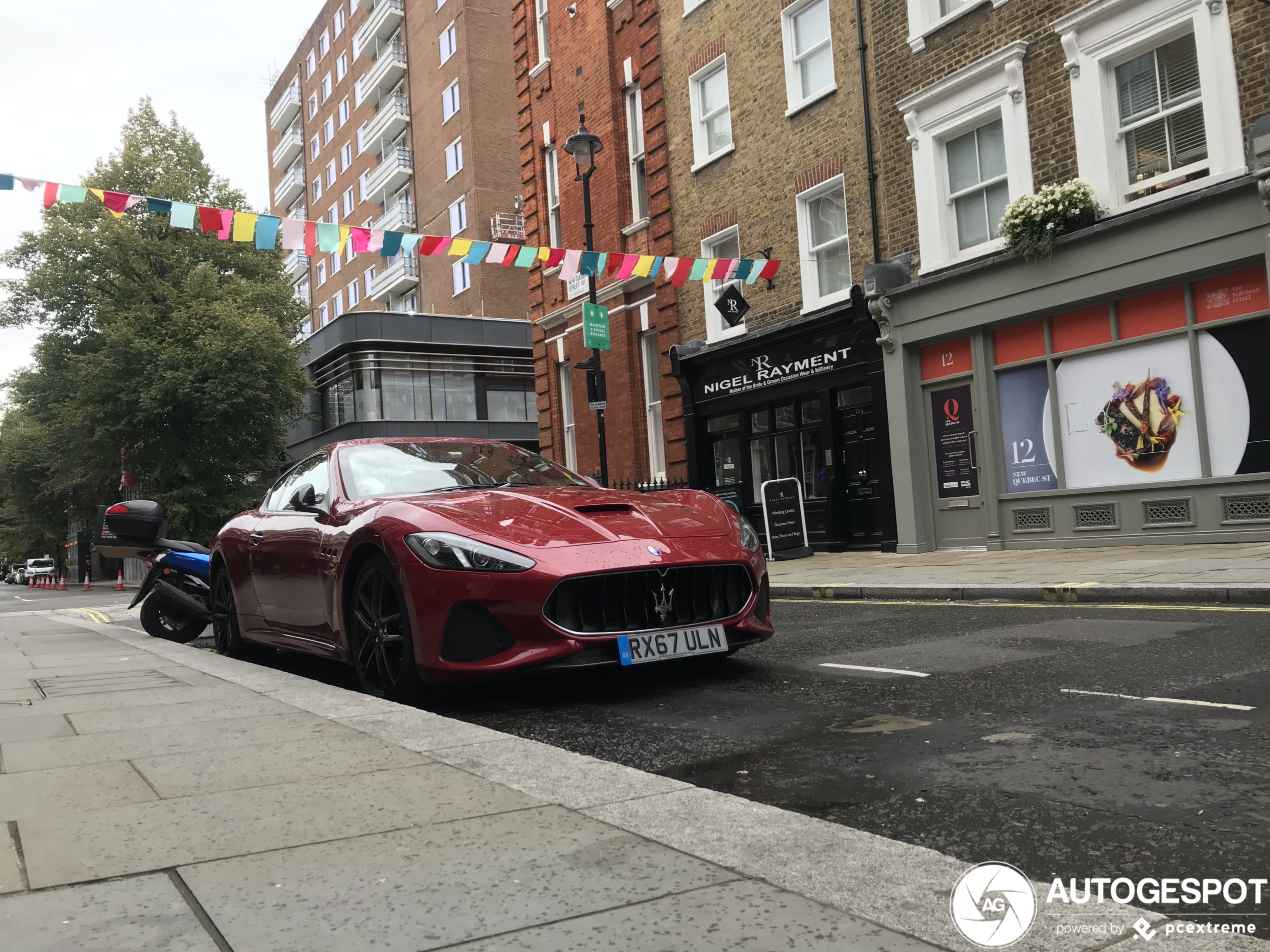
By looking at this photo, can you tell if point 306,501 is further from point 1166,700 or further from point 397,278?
point 397,278

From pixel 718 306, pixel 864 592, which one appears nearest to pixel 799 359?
pixel 718 306

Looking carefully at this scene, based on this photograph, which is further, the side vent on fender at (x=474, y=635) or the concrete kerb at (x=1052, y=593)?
the concrete kerb at (x=1052, y=593)

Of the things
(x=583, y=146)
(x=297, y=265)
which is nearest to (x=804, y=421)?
(x=583, y=146)

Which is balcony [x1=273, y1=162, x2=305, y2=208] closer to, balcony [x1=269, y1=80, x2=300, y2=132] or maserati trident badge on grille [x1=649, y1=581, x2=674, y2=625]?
balcony [x1=269, y1=80, x2=300, y2=132]

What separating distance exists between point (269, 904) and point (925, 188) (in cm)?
1451

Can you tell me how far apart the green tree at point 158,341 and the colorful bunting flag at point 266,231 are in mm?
19382

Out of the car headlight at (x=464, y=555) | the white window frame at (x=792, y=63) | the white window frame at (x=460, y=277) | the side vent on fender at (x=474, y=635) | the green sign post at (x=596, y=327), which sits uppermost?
the white window frame at (x=460, y=277)

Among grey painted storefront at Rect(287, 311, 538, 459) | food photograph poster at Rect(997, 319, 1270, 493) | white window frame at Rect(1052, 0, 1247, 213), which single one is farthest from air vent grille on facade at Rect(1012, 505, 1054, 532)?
grey painted storefront at Rect(287, 311, 538, 459)

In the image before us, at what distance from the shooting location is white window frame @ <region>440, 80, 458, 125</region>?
4222 centimetres

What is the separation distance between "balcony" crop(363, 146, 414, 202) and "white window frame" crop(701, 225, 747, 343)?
29980mm

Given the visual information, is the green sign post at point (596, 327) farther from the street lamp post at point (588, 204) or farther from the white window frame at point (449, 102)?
the white window frame at point (449, 102)

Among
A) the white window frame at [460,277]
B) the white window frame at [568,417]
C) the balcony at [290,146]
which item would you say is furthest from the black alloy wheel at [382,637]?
the balcony at [290,146]

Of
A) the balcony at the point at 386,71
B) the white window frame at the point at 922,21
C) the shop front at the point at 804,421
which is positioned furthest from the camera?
the balcony at the point at 386,71

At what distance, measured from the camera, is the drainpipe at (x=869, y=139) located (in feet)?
52.1
